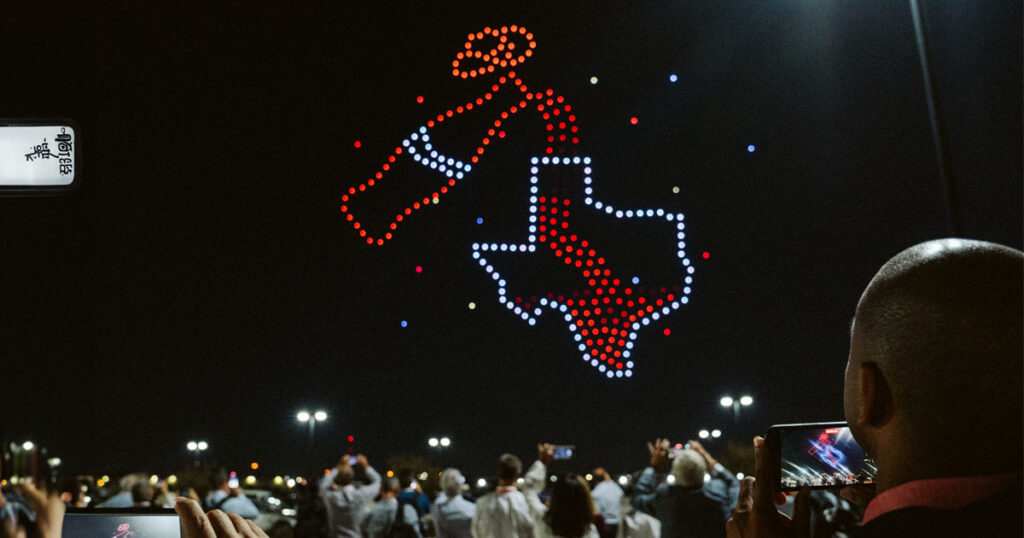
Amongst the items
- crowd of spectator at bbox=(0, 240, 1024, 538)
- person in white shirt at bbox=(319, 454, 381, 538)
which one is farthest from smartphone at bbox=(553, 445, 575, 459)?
crowd of spectator at bbox=(0, 240, 1024, 538)

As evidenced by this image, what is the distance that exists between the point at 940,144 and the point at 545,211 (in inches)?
128

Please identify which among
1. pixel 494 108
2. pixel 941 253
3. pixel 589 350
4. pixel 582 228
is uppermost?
pixel 494 108

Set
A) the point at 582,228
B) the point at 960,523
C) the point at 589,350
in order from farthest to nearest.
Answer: the point at 582,228 → the point at 589,350 → the point at 960,523

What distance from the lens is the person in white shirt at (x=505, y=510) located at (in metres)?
7.27

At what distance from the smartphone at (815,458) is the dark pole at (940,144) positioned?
450cm

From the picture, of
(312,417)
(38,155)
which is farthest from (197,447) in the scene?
(38,155)

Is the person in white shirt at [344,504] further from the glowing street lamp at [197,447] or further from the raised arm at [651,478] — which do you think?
the glowing street lamp at [197,447]

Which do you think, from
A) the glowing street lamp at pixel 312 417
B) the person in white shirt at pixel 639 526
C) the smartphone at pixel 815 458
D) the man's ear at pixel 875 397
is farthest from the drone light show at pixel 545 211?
the glowing street lamp at pixel 312 417

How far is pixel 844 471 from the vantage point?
1.91m

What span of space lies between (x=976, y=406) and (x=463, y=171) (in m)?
6.55

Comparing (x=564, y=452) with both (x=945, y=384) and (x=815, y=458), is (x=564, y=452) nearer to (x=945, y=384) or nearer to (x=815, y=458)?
(x=815, y=458)

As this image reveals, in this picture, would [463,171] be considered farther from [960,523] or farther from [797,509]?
[960,523]

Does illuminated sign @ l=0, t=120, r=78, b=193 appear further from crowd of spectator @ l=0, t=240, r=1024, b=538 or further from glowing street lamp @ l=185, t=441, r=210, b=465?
glowing street lamp @ l=185, t=441, r=210, b=465

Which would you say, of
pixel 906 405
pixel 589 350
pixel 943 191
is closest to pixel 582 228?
pixel 589 350
